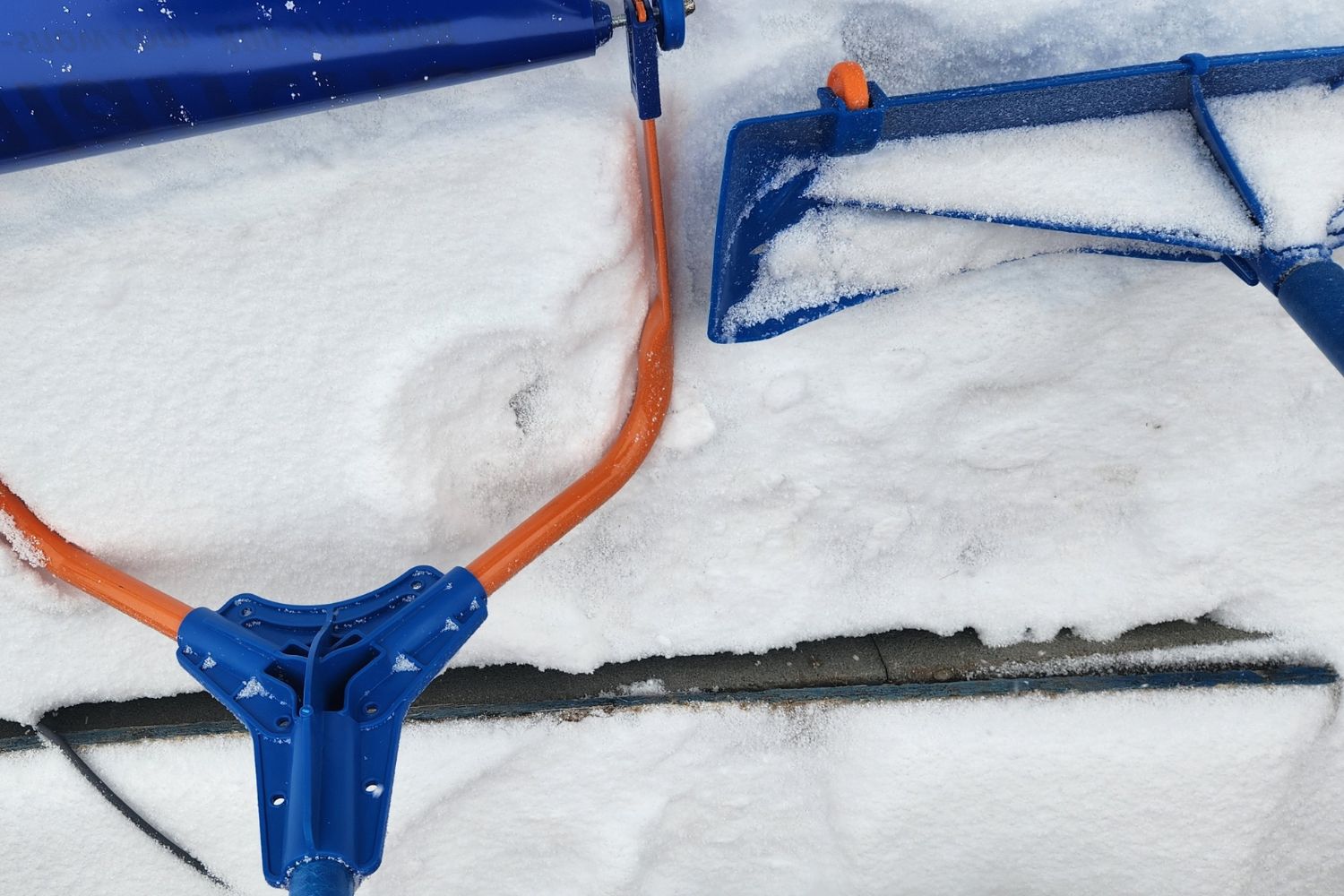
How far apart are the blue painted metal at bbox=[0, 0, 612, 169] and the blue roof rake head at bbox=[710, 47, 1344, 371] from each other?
0.23 metres

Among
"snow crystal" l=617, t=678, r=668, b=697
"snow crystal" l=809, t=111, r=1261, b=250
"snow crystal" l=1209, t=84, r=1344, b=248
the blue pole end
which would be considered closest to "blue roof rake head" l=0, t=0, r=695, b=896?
the blue pole end

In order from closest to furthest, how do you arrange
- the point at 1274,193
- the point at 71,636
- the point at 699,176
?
the point at 1274,193 → the point at 699,176 → the point at 71,636

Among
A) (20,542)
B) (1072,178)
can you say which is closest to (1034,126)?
(1072,178)

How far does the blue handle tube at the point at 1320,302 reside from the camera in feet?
3.11

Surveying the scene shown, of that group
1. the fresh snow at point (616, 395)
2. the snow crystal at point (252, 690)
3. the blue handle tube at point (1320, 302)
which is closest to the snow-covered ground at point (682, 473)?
the fresh snow at point (616, 395)

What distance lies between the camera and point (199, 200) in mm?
1086

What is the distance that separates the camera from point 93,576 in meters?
1.16

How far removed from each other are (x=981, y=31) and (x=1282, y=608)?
874mm

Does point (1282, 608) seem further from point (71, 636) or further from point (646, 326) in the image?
point (71, 636)

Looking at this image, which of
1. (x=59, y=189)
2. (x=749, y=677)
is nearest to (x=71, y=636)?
(x=59, y=189)

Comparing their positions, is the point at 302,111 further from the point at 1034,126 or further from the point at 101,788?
the point at 101,788

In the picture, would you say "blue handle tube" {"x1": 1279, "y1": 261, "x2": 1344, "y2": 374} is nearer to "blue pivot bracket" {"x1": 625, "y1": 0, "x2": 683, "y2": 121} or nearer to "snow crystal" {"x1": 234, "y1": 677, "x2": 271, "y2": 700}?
"blue pivot bracket" {"x1": 625, "y1": 0, "x2": 683, "y2": 121}

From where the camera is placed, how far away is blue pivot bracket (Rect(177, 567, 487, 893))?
824 mm

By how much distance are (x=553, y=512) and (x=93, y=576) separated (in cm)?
55
